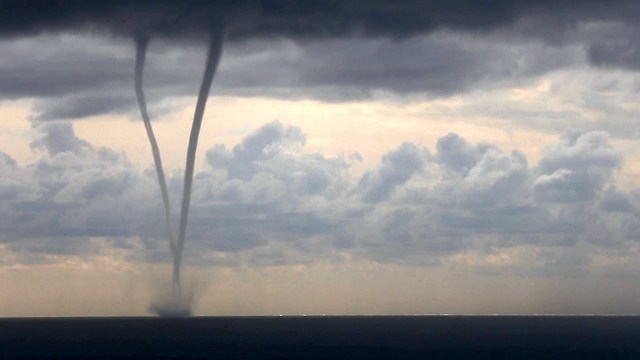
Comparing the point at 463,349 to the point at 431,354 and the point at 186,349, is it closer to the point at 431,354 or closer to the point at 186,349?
the point at 431,354

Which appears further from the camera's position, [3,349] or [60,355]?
[3,349]

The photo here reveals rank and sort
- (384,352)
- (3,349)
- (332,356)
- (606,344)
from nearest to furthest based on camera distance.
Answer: (332,356) → (384,352) → (3,349) → (606,344)

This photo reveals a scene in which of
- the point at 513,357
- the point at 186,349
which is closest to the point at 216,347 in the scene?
the point at 186,349

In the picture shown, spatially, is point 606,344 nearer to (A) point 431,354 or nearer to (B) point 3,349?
(A) point 431,354

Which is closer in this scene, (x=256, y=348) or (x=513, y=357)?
(x=513, y=357)

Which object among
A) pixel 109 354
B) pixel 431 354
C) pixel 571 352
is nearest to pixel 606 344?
pixel 571 352

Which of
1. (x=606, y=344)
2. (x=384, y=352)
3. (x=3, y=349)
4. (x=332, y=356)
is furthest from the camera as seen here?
(x=606, y=344)

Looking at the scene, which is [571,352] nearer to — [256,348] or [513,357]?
[513,357]

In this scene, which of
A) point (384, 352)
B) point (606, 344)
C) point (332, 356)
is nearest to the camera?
point (332, 356)
